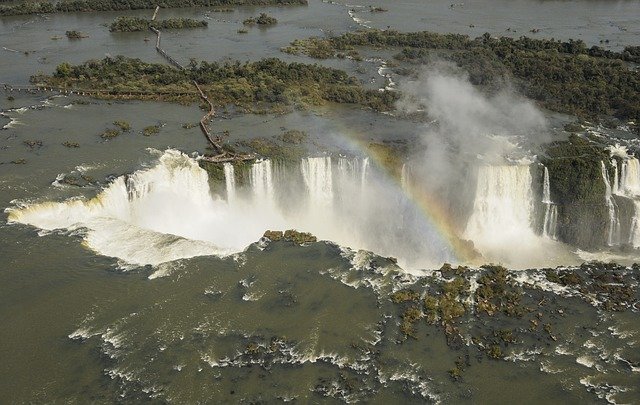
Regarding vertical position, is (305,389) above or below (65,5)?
below

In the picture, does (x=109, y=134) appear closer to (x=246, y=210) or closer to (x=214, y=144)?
(x=214, y=144)

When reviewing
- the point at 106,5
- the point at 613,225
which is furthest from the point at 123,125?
the point at 106,5

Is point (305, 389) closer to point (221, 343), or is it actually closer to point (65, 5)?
point (221, 343)

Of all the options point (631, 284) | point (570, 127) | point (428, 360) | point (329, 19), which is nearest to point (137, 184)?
point (428, 360)

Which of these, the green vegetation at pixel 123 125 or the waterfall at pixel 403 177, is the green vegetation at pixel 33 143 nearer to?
the green vegetation at pixel 123 125

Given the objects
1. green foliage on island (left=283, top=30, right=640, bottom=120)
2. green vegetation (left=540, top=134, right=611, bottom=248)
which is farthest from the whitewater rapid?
green foliage on island (left=283, top=30, right=640, bottom=120)

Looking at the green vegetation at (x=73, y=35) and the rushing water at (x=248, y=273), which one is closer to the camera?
the rushing water at (x=248, y=273)

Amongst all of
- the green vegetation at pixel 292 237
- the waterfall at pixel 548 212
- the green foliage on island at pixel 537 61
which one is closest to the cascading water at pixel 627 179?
the waterfall at pixel 548 212
